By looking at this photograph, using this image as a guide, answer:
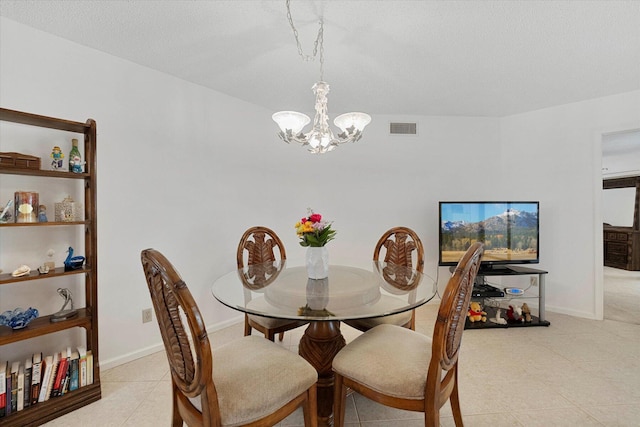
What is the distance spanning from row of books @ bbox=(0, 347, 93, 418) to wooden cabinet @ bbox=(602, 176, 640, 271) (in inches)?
347

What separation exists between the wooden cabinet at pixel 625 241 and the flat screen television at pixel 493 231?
4.74 meters

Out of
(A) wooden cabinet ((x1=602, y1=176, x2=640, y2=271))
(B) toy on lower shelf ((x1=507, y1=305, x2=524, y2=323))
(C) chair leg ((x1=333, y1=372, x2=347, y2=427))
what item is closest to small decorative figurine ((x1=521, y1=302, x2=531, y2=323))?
(B) toy on lower shelf ((x1=507, y1=305, x2=524, y2=323))

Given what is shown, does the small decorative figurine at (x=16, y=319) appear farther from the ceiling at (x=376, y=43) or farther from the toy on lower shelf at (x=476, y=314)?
the toy on lower shelf at (x=476, y=314)

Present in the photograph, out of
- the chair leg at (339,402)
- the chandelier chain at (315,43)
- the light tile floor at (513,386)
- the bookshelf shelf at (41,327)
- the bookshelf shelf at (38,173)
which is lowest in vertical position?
the light tile floor at (513,386)

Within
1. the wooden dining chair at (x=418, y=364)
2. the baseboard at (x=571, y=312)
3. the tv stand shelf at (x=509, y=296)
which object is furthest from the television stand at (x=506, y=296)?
the wooden dining chair at (x=418, y=364)

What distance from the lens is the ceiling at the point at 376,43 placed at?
1698 millimetres

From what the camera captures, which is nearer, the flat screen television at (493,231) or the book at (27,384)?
the book at (27,384)

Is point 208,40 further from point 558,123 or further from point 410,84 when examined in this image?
point 558,123

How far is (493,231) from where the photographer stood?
3.18m

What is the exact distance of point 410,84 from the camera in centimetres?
271

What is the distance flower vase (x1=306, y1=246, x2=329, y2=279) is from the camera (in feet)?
6.01

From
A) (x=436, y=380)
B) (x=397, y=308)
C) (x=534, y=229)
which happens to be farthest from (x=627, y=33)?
(x=436, y=380)

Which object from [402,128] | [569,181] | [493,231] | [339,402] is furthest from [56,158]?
[569,181]

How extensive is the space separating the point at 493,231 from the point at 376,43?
7.98 feet
